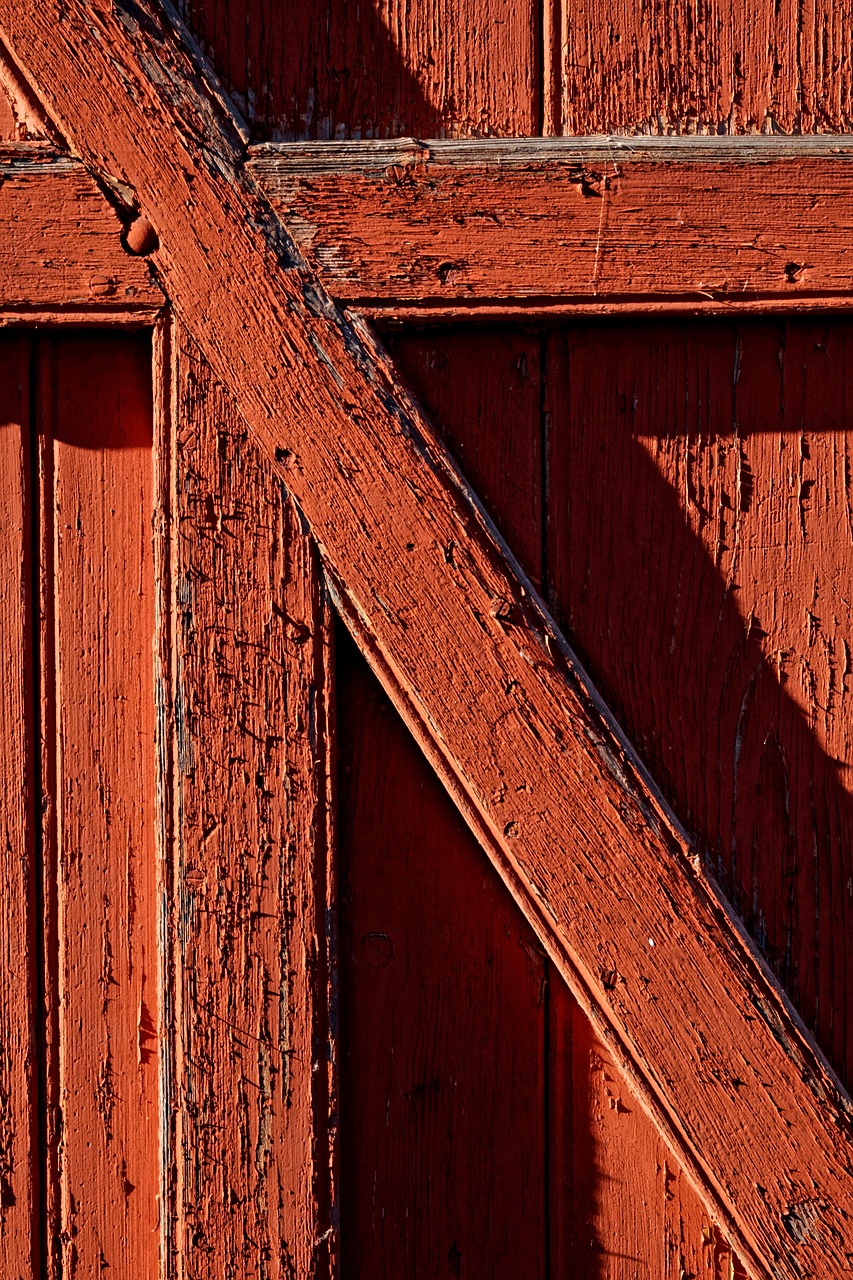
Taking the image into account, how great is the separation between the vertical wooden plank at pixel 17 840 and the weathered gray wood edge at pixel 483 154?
39 cm

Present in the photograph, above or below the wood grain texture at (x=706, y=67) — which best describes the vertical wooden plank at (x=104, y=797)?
below

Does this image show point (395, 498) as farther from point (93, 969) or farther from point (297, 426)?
point (93, 969)

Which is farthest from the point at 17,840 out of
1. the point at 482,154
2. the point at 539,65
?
the point at 539,65

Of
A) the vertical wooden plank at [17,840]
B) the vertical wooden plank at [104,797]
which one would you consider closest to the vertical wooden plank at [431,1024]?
the vertical wooden plank at [104,797]

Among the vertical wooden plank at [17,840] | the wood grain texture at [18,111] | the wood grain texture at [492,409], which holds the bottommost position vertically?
the vertical wooden plank at [17,840]

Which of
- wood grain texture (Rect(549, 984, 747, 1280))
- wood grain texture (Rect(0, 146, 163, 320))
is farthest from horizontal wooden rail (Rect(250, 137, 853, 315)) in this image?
wood grain texture (Rect(549, 984, 747, 1280))

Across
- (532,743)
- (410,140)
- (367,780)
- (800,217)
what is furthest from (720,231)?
(367,780)

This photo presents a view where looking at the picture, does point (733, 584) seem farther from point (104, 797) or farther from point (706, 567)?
point (104, 797)

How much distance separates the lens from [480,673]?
93cm

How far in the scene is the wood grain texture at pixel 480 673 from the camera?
3.04 feet

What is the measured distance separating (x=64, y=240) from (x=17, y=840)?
0.72 metres

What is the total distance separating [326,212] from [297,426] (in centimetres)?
25

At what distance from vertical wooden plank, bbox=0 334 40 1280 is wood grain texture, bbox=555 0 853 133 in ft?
2.54

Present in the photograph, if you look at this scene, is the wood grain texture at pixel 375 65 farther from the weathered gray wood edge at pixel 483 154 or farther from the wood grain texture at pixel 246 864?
the wood grain texture at pixel 246 864
